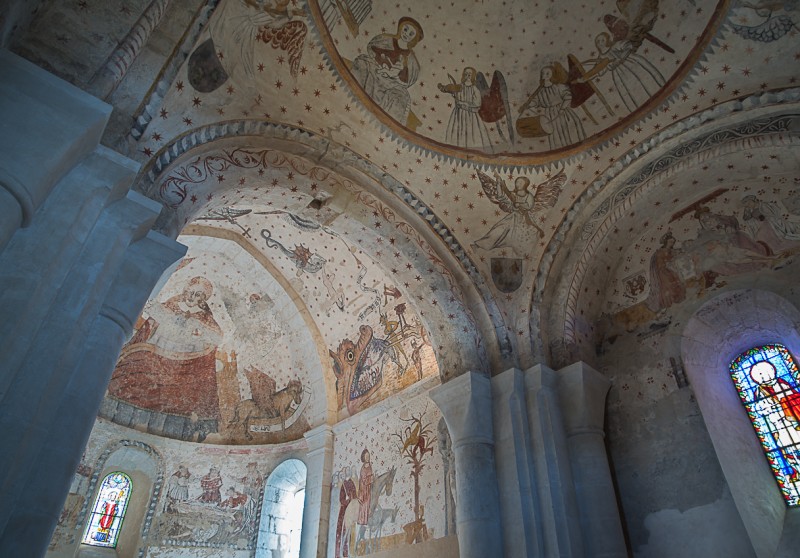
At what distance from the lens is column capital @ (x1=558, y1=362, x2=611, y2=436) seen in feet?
22.0

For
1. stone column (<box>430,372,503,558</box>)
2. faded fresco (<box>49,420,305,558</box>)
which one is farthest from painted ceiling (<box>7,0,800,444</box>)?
faded fresco (<box>49,420,305,558</box>)

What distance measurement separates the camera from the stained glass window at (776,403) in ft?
19.6

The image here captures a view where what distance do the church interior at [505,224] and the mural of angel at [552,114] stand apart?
33 mm

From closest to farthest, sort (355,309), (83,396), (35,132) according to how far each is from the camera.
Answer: (35,132) < (83,396) < (355,309)

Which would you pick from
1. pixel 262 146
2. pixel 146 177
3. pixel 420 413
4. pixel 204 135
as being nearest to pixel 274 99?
pixel 262 146

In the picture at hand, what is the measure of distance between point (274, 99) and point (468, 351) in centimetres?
420

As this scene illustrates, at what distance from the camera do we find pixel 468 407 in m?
6.92

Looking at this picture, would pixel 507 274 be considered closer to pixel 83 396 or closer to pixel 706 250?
pixel 706 250

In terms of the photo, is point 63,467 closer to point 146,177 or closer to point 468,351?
point 146,177

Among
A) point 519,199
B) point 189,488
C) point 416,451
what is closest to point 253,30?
point 519,199

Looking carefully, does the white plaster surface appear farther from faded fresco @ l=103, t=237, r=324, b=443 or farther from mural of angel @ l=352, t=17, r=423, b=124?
faded fresco @ l=103, t=237, r=324, b=443

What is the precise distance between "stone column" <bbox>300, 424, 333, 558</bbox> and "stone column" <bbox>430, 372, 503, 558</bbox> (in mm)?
3730

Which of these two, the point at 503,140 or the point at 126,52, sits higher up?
the point at 503,140

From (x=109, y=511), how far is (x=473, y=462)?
291 inches
